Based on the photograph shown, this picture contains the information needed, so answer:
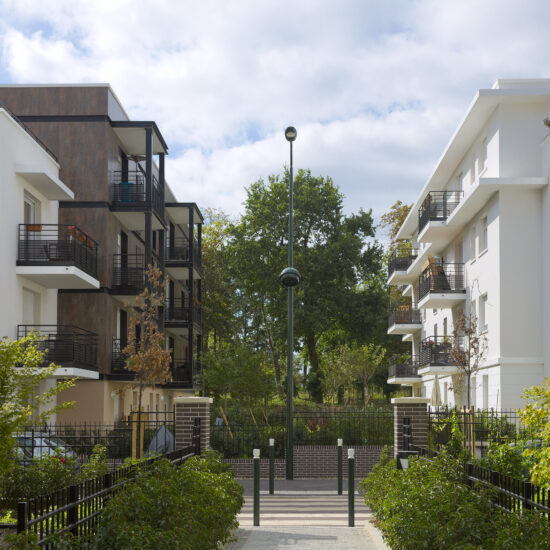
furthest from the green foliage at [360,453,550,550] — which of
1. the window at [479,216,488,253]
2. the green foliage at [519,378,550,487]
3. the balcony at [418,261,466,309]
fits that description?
the balcony at [418,261,466,309]

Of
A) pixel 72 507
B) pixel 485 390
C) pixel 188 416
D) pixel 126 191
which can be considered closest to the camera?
pixel 72 507

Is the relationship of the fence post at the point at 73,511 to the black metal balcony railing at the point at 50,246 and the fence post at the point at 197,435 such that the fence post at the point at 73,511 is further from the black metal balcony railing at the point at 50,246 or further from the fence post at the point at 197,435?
the black metal balcony railing at the point at 50,246

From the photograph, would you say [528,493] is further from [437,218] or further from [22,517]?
[437,218]

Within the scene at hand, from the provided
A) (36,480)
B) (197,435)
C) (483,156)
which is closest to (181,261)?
(483,156)

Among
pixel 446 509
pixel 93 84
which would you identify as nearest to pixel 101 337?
pixel 93 84

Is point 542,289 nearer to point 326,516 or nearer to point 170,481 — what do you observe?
point 326,516

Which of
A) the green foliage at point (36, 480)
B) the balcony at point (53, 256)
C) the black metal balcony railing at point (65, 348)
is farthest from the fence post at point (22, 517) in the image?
the balcony at point (53, 256)

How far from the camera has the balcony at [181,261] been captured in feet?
138

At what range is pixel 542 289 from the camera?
2931 centimetres

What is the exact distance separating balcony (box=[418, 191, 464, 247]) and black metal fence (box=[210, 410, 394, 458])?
12.6m

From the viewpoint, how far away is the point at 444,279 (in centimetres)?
3734

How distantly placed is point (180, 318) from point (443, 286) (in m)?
13.3

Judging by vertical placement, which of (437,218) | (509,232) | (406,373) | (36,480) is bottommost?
(36,480)

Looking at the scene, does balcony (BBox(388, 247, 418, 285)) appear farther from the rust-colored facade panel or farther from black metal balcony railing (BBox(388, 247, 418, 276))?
the rust-colored facade panel
